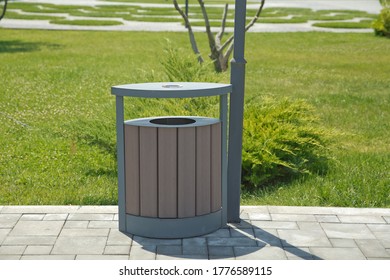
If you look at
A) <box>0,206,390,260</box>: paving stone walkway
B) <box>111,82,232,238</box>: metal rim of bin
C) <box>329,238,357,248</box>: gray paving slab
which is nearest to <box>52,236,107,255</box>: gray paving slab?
<box>0,206,390,260</box>: paving stone walkway

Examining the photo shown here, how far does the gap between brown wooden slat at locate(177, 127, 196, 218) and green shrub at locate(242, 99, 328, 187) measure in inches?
62.3

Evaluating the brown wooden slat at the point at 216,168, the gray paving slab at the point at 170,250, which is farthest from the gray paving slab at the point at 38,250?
the brown wooden slat at the point at 216,168

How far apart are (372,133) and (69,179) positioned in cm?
387

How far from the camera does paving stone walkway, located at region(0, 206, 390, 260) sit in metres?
4.95

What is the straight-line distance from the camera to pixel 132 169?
5227 mm

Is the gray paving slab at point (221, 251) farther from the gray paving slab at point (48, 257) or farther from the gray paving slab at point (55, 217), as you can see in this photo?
the gray paving slab at point (55, 217)

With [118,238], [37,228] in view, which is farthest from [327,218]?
[37,228]

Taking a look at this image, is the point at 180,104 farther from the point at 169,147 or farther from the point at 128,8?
the point at 128,8

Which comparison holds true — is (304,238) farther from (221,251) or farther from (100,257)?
(100,257)

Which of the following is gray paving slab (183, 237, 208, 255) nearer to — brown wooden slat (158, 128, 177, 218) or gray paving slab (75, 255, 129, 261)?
brown wooden slat (158, 128, 177, 218)

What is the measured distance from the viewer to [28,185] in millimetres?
6898

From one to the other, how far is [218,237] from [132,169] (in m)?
0.75

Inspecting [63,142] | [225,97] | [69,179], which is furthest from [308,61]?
[225,97]

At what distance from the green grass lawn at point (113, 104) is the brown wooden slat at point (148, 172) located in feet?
4.03
